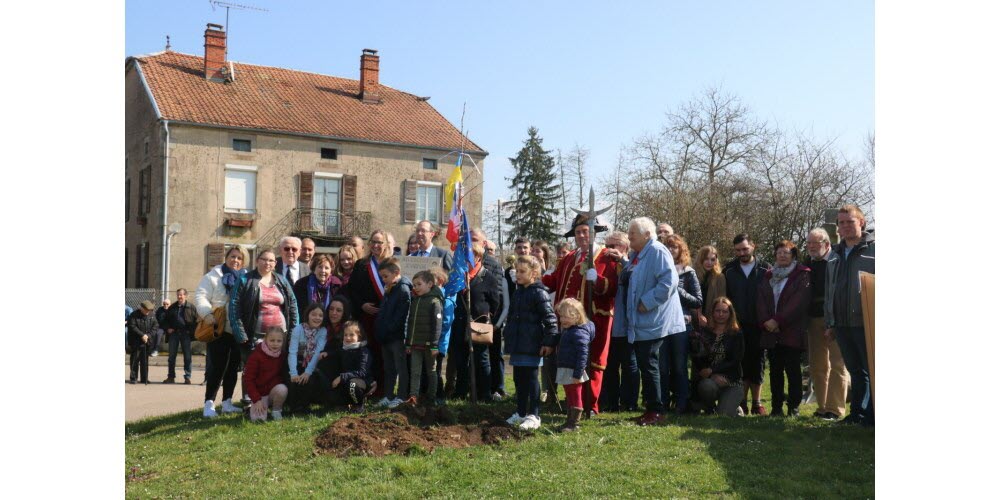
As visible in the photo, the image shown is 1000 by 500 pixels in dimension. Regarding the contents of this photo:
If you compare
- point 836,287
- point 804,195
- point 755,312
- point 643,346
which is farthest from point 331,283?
point 804,195

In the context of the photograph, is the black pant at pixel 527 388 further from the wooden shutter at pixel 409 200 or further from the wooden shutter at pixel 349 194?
the wooden shutter at pixel 409 200

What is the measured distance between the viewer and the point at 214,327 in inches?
309

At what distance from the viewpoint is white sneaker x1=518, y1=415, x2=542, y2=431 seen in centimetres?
683

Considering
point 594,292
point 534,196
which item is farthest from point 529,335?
point 534,196

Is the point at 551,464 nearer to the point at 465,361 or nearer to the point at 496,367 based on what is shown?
the point at 465,361

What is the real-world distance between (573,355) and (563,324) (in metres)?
0.28

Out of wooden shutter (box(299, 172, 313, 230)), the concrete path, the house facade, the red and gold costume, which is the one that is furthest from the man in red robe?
wooden shutter (box(299, 172, 313, 230))

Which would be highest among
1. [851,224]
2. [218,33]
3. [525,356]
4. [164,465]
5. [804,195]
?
[218,33]

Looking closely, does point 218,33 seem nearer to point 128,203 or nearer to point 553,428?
point 128,203

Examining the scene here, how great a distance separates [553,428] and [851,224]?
2.98 m

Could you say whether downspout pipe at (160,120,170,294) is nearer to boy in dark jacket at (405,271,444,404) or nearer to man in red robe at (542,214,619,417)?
boy in dark jacket at (405,271,444,404)

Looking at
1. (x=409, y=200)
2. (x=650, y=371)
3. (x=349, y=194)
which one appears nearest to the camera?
(x=650, y=371)

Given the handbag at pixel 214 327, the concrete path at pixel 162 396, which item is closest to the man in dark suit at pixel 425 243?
the handbag at pixel 214 327

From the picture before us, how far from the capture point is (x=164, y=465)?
21.1 ft
